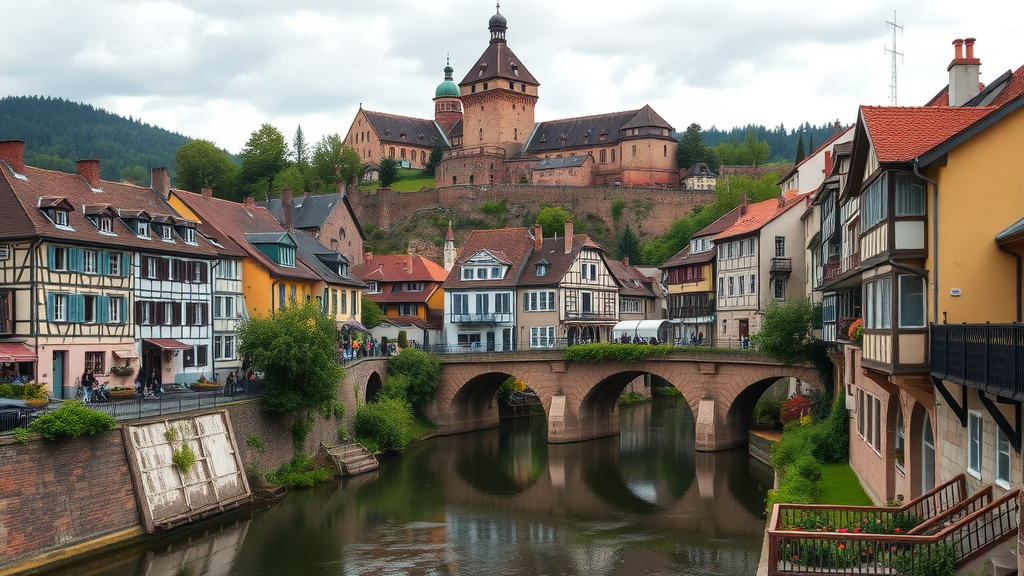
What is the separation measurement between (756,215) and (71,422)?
4376 cm

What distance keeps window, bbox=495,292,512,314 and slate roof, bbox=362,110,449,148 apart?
82.8 metres

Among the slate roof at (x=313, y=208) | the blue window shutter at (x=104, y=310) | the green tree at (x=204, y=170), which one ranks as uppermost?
the green tree at (x=204, y=170)

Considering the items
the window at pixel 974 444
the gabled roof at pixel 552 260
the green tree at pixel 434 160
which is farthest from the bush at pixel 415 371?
the green tree at pixel 434 160

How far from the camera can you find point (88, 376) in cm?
3884

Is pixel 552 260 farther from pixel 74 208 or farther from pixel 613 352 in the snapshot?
pixel 74 208

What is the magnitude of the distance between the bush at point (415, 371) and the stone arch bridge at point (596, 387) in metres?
1.23

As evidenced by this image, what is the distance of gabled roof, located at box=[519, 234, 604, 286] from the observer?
226 ft

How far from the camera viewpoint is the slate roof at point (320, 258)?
61.9m

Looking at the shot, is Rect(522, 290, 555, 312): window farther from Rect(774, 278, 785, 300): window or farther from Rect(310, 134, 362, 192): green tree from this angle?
Rect(310, 134, 362, 192): green tree

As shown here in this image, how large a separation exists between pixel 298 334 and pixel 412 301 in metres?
35.6

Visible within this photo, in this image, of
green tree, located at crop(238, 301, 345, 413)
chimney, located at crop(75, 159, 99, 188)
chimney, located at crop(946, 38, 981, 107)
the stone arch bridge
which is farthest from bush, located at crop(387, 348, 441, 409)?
chimney, located at crop(946, 38, 981, 107)

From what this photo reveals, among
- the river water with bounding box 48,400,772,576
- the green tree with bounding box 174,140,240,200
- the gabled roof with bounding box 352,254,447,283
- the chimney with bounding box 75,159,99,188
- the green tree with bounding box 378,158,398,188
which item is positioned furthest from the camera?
the green tree with bounding box 378,158,398,188

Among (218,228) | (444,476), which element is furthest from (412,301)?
(444,476)

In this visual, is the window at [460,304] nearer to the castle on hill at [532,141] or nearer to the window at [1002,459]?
the window at [1002,459]
